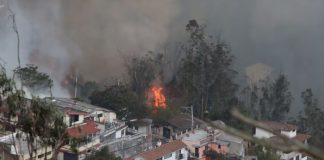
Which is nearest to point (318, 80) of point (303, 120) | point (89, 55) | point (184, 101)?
point (303, 120)

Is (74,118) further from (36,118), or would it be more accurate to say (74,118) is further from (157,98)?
(36,118)

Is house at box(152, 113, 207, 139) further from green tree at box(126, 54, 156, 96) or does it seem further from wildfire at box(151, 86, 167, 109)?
green tree at box(126, 54, 156, 96)

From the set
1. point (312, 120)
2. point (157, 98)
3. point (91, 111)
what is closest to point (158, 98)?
point (157, 98)

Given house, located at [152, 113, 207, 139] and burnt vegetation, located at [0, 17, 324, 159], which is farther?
burnt vegetation, located at [0, 17, 324, 159]

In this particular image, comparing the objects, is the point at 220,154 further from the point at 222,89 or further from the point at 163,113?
the point at 222,89

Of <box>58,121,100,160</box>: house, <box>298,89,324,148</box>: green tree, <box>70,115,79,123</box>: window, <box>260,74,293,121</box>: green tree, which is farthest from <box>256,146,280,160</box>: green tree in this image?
<box>260,74,293,121</box>: green tree

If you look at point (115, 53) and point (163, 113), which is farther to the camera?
point (115, 53)

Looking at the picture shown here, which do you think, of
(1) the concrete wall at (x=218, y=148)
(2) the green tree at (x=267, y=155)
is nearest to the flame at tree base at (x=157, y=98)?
(1) the concrete wall at (x=218, y=148)
